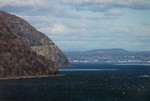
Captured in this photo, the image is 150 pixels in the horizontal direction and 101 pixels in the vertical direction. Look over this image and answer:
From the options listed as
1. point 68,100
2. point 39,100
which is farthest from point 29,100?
point 68,100

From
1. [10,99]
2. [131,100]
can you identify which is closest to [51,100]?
[10,99]

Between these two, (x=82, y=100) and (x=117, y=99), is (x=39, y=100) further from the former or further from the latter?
(x=117, y=99)

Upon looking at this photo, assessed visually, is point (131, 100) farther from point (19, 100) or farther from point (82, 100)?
point (19, 100)

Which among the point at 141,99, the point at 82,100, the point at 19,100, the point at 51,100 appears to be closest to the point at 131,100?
the point at 141,99

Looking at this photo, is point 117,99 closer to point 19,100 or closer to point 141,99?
point 141,99

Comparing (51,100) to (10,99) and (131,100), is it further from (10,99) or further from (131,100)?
(131,100)
